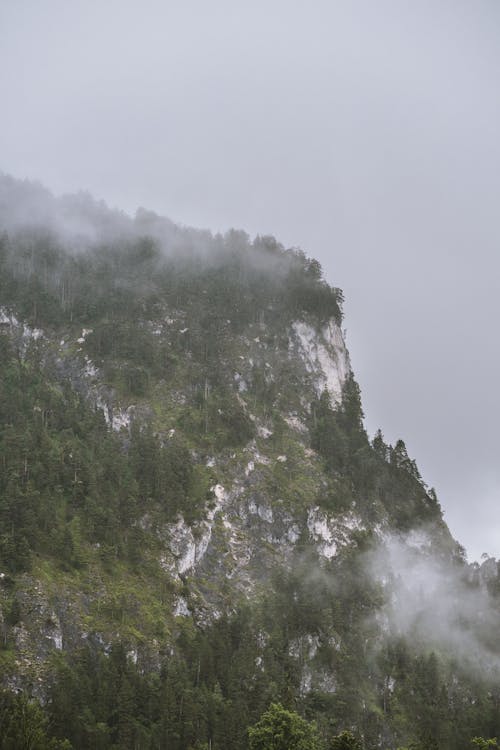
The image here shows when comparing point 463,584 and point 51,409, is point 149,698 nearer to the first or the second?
point 51,409

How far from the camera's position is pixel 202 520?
129 metres

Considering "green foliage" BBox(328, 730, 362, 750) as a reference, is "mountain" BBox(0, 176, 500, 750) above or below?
above

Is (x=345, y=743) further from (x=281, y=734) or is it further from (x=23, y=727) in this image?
(x=23, y=727)

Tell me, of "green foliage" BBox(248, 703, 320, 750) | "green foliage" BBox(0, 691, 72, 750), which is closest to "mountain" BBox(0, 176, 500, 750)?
"green foliage" BBox(0, 691, 72, 750)

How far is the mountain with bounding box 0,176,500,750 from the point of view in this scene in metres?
97.2

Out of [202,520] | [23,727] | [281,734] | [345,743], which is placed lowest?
[23,727]

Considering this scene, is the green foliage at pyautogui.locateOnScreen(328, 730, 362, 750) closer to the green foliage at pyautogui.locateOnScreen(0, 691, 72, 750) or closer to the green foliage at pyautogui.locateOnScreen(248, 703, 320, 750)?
the green foliage at pyautogui.locateOnScreen(248, 703, 320, 750)

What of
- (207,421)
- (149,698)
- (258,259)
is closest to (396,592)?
(207,421)

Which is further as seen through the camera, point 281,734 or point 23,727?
point 281,734

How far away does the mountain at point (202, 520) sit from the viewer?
97.2 metres

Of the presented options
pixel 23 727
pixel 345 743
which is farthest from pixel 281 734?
pixel 23 727

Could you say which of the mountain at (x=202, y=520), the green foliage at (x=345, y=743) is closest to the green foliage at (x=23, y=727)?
the mountain at (x=202, y=520)

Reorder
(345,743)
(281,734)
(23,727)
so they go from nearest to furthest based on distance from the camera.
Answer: (23,727) → (345,743) → (281,734)

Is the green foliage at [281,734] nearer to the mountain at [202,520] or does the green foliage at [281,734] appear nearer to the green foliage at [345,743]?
the green foliage at [345,743]
